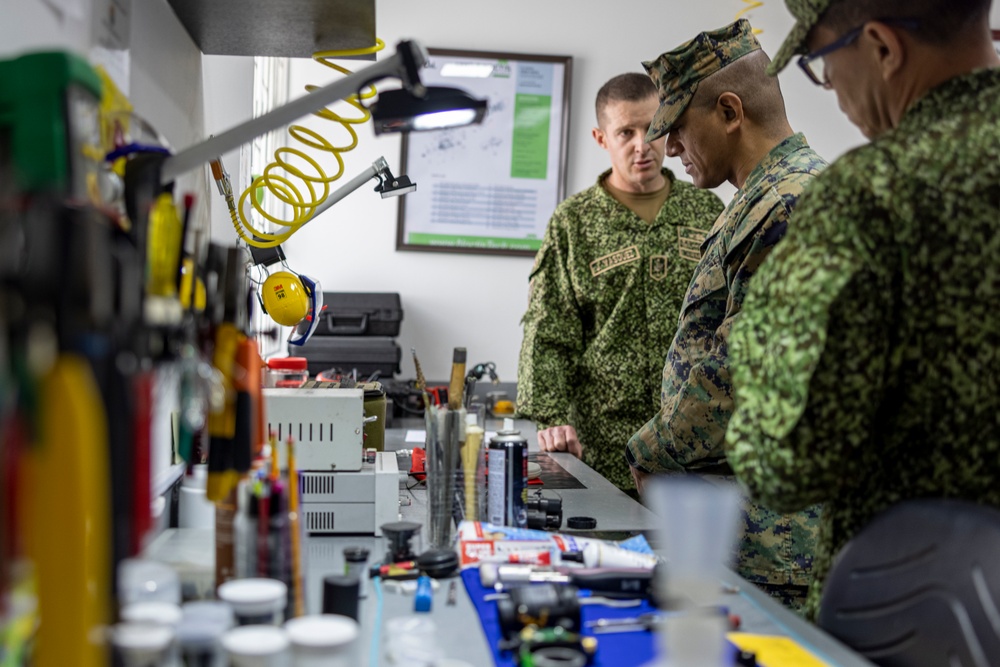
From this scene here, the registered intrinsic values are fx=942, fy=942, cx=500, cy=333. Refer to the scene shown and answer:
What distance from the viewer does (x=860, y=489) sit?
1.16 m

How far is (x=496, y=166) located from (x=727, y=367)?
237cm

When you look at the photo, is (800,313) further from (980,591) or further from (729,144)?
(729,144)

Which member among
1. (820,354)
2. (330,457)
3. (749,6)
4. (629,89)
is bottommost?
(330,457)

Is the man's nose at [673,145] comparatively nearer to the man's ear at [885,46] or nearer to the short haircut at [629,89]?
the short haircut at [629,89]

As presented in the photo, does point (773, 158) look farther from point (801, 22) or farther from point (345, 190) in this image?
point (345, 190)

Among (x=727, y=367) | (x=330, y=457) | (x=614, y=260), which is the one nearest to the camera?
(x=330, y=457)

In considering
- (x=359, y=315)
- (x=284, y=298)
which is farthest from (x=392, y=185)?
(x=359, y=315)

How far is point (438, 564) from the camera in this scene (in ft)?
4.19

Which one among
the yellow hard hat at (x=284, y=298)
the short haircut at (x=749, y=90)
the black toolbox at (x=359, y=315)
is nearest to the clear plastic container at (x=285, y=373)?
the yellow hard hat at (x=284, y=298)

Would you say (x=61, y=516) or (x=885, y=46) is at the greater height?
(x=885, y=46)

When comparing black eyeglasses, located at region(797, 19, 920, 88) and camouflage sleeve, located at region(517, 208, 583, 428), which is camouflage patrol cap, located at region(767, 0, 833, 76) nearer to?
black eyeglasses, located at region(797, 19, 920, 88)

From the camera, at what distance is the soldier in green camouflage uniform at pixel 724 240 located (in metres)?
1.71

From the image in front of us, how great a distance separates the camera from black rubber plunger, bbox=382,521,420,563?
133 centimetres

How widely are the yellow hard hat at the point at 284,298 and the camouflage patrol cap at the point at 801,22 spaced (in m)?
1.05
